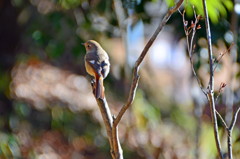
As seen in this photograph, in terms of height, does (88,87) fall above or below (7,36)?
below

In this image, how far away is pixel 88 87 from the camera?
981 cm

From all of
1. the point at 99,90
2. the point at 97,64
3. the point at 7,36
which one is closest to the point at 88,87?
the point at 7,36

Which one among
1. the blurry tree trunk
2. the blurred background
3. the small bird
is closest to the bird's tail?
the small bird

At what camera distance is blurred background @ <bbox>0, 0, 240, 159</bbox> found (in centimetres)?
464

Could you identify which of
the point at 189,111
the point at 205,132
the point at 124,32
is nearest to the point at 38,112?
the point at 189,111

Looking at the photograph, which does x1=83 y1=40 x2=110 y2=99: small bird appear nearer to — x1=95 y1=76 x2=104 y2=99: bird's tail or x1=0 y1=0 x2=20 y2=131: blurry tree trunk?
x1=95 y1=76 x2=104 y2=99: bird's tail

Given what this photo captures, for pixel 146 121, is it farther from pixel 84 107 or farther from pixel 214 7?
pixel 84 107

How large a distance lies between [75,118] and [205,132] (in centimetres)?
248

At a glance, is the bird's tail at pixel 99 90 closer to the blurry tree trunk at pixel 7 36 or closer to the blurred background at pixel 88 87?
the blurred background at pixel 88 87

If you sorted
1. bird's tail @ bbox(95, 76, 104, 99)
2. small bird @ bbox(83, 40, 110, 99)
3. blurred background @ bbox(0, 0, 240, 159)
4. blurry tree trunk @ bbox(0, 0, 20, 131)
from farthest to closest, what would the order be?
blurry tree trunk @ bbox(0, 0, 20, 131)
blurred background @ bbox(0, 0, 240, 159)
small bird @ bbox(83, 40, 110, 99)
bird's tail @ bbox(95, 76, 104, 99)

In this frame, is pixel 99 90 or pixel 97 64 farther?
pixel 97 64

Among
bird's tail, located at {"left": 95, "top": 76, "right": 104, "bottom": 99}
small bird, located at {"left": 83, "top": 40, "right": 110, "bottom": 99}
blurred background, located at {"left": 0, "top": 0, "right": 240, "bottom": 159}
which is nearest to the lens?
bird's tail, located at {"left": 95, "top": 76, "right": 104, "bottom": 99}

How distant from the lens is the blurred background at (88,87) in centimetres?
464

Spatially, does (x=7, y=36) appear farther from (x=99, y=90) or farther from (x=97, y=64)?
(x=99, y=90)
